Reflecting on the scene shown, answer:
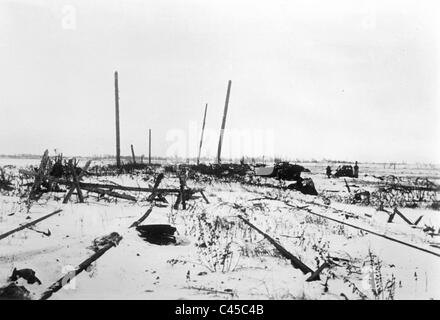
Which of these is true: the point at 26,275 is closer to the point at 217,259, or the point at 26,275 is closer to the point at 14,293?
the point at 14,293

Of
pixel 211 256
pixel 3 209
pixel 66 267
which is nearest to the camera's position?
pixel 66 267

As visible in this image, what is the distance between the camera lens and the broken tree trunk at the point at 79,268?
3873 mm

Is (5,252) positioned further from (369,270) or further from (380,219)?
(380,219)

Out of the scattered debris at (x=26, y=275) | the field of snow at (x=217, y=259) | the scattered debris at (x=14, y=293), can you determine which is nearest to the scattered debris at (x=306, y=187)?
the field of snow at (x=217, y=259)

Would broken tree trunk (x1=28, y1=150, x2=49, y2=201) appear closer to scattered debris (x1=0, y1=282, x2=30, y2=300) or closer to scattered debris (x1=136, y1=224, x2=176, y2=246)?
scattered debris (x1=136, y1=224, x2=176, y2=246)

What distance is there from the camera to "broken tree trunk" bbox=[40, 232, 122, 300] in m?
3.87

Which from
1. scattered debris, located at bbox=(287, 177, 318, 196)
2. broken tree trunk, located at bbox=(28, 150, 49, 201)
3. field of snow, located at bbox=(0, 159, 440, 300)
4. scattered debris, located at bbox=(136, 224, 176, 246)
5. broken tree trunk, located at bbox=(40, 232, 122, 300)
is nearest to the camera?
broken tree trunk, located at bbox=(40, 232, 122, 300)

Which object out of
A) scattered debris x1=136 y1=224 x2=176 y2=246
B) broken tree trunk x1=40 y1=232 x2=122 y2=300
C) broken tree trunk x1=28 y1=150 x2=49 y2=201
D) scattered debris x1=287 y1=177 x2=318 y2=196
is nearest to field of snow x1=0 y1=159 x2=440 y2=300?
broken tree trunk x1=40 y1=232 x2=122 y2=300

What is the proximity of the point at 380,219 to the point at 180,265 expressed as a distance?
26.5ft

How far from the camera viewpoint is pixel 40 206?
408 inches

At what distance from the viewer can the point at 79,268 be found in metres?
4.75

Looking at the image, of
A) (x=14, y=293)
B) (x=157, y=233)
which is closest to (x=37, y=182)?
(x=157, y=233)
